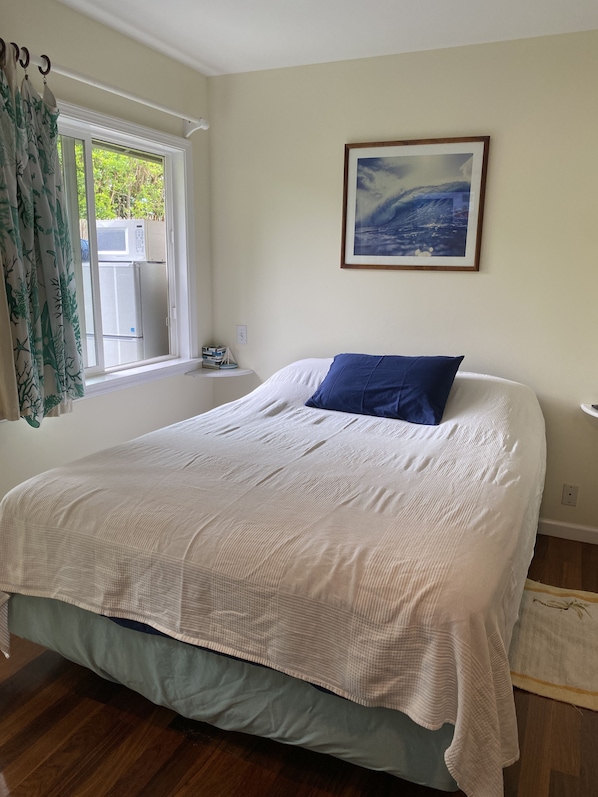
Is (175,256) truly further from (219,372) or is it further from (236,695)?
(236,695)

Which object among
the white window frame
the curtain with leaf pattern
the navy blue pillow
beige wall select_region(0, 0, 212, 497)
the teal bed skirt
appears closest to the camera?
the teal bed skirt

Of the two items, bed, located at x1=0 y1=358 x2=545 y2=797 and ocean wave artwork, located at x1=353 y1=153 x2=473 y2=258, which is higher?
ocean wave artwork, located at x1=353 y1=153 x2=473 y2=258

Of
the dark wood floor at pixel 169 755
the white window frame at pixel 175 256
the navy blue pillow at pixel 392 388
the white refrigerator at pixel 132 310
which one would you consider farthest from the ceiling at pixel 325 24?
the dark wood floor at pixel 169 755

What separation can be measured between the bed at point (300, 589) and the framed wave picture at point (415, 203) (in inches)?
52.7

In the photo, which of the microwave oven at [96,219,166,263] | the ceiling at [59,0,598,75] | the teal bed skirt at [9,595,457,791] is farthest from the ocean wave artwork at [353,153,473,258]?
the teal bed skirt at [9,595,457,791]

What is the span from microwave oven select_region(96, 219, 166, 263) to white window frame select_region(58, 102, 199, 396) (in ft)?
0.32

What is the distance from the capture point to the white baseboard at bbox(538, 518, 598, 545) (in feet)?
9.81

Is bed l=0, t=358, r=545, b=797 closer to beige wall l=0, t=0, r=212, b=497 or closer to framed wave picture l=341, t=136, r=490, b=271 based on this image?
beige wall l=0, t=0, r=212, b=497

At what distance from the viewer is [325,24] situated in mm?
2654

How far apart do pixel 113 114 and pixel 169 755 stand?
8.79ft

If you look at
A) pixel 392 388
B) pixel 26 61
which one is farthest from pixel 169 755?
pixel 26 61

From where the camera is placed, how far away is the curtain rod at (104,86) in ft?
7.54

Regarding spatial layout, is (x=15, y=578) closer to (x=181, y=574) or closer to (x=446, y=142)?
(x=181, y=574)

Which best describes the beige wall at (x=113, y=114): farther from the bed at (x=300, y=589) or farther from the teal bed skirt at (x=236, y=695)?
the teal bed skirt at (x=236, y=695)
